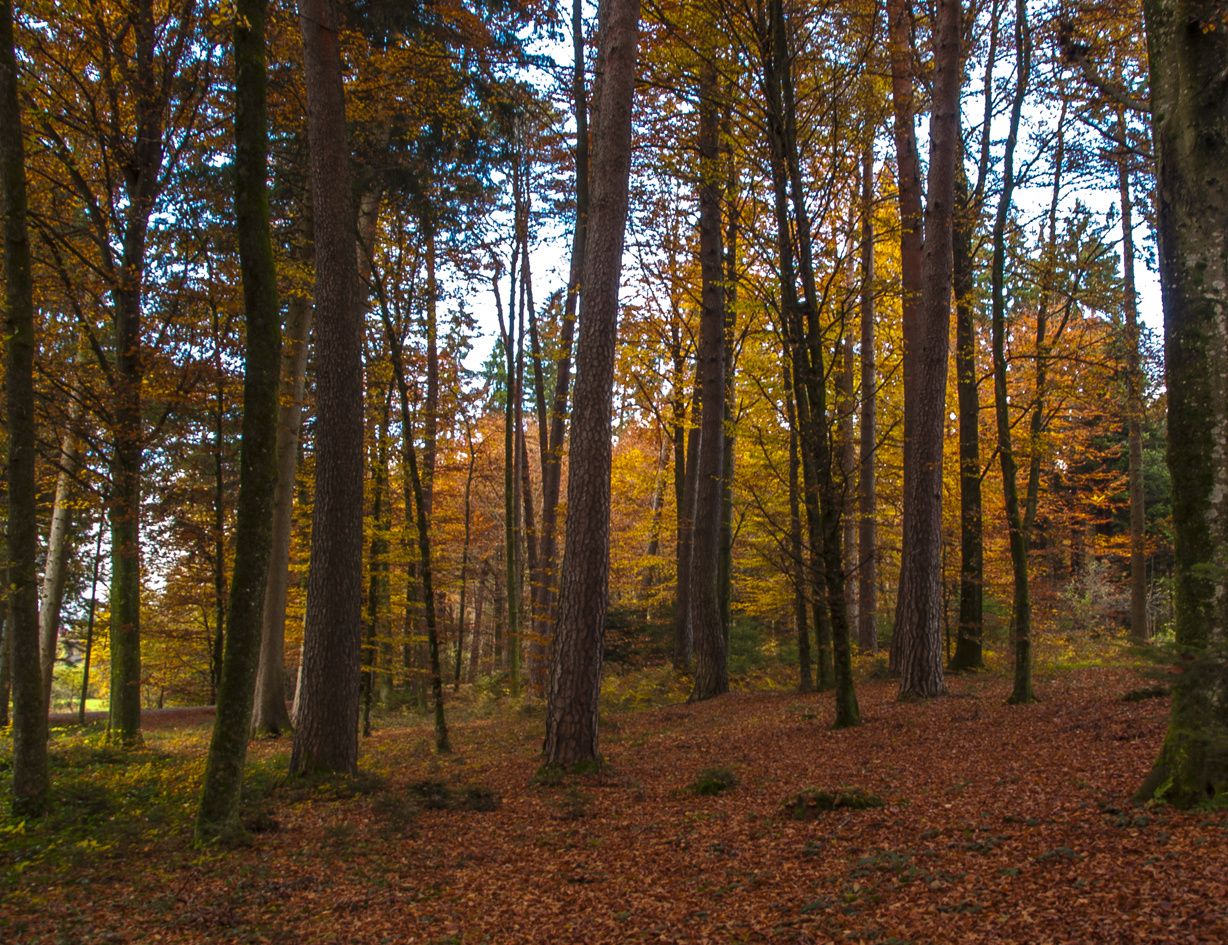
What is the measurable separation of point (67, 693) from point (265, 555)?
143 ft

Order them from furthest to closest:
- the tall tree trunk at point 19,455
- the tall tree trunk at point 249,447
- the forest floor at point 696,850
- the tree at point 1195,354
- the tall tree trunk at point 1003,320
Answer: the tall tree trunk at point 1003,320, the tall tree trunk at point 19,455, the tall tree trunk at point 249,447, the tree at point 1195,354, the forest floor at point 696,850

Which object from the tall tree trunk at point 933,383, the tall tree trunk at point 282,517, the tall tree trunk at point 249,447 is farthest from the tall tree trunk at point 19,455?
the tall tree trunk at point 933,383

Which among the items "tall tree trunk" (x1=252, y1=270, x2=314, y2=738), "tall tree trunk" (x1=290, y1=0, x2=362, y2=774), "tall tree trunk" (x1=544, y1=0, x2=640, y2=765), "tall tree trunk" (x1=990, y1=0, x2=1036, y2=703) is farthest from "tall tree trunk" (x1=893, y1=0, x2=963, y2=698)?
"tall tree trunk" (x1=252, y1=270, x2=314, y2=738)

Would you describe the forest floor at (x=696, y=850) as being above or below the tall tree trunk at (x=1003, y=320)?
below

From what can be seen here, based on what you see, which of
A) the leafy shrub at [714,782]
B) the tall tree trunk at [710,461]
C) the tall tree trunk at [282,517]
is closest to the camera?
the leafy shrub at [714,782]

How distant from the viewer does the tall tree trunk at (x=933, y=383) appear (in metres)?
9.32

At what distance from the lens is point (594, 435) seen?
7410 millimetres

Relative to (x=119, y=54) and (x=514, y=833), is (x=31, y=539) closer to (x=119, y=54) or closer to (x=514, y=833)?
(x=514, y=833)

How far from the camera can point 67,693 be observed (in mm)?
38031

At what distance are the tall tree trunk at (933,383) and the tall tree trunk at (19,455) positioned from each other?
960cm

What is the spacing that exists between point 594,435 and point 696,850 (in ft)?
13.1

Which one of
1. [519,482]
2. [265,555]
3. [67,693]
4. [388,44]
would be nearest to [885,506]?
[519,482]

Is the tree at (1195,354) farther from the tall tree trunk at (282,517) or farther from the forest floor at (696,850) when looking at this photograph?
the tall tree trunk at (282,517)

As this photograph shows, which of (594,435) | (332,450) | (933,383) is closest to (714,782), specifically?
(594,435)
